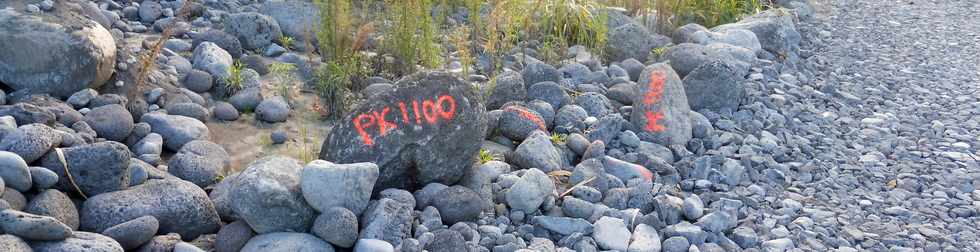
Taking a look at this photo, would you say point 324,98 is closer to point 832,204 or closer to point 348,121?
point 348,121

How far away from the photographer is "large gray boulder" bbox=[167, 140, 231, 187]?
355 cm

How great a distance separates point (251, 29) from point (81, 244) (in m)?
2.65

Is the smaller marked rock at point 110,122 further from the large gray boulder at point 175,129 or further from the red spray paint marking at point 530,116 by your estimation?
the red spray paint marking at point 530,116

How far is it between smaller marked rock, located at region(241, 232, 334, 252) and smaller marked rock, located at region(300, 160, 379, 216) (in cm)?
13

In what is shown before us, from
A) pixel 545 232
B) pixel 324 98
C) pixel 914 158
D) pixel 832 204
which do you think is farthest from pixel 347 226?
pixel 914 158

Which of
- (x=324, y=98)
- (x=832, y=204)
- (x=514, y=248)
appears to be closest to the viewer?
(x=514, y=248)

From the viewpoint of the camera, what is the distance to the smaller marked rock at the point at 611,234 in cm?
351

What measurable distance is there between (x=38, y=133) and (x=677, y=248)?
233 cm

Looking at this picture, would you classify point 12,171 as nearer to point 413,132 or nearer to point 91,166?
point 91,166

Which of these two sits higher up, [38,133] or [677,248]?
[38,133]

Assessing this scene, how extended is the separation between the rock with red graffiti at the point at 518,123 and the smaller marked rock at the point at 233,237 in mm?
1523

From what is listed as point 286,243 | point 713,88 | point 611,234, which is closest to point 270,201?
point 286,243

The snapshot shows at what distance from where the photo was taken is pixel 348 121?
356cm

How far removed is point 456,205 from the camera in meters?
3.45
